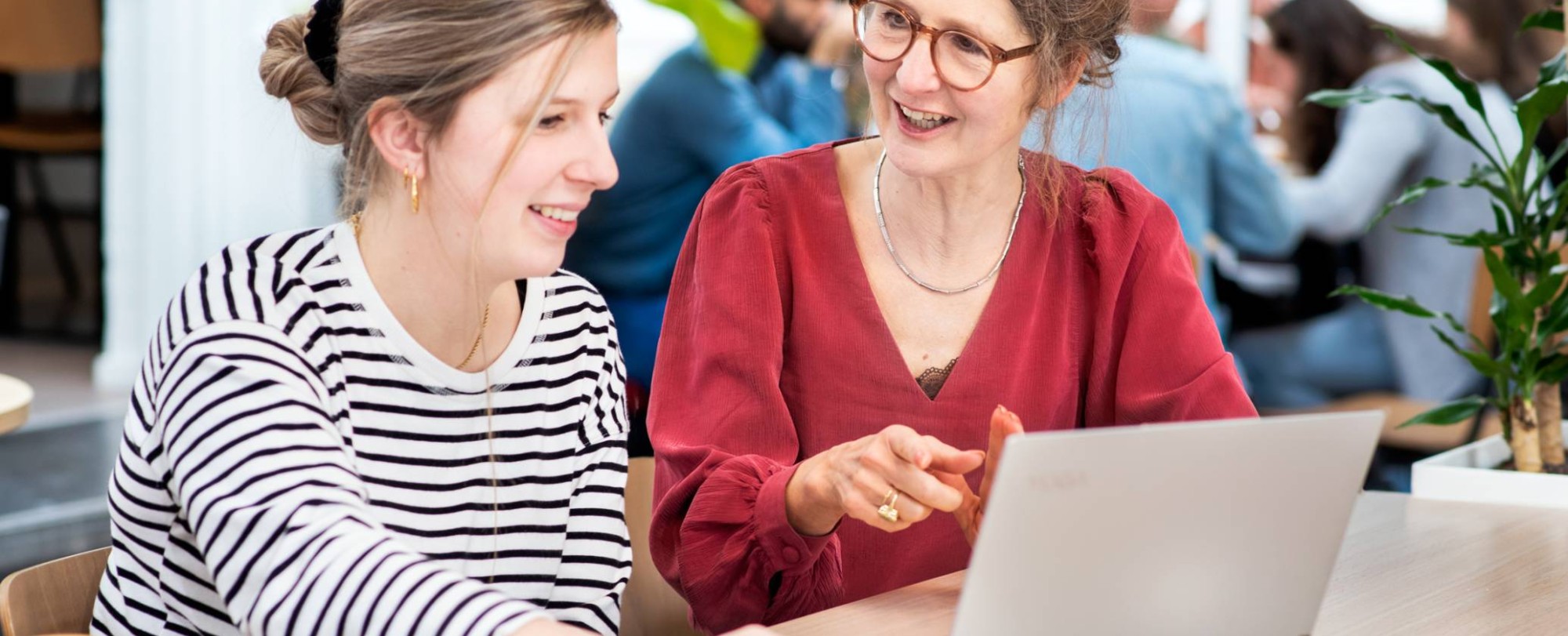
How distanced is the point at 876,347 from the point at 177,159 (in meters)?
3.78

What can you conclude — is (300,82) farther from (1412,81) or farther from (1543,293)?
(1412,81)

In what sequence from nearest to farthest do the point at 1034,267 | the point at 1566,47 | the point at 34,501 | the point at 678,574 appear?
the point at 678,574 → the point at 1034,267 → the point at 1566,47 → the point at 34,501

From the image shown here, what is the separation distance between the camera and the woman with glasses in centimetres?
127

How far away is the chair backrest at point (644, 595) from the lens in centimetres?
142

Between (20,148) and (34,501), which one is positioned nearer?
(34,501)

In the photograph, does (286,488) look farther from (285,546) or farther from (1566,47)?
(1566,47)

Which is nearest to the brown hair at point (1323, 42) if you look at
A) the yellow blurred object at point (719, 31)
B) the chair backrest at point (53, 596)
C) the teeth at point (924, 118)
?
the yellow blurred object at point (719, 31)

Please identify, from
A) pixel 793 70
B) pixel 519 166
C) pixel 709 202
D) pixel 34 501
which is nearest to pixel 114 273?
pixel 34 501

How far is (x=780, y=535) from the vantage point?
45.7 inches

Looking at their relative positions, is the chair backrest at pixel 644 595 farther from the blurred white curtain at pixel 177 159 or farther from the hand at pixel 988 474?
the blurred white curtain at pixel 177 159

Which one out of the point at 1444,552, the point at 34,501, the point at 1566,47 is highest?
the point at 1566,47

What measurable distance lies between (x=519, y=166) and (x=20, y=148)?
5.49 metres

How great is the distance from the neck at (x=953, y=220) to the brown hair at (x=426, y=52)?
1.50ft

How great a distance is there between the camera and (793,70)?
421 cm
